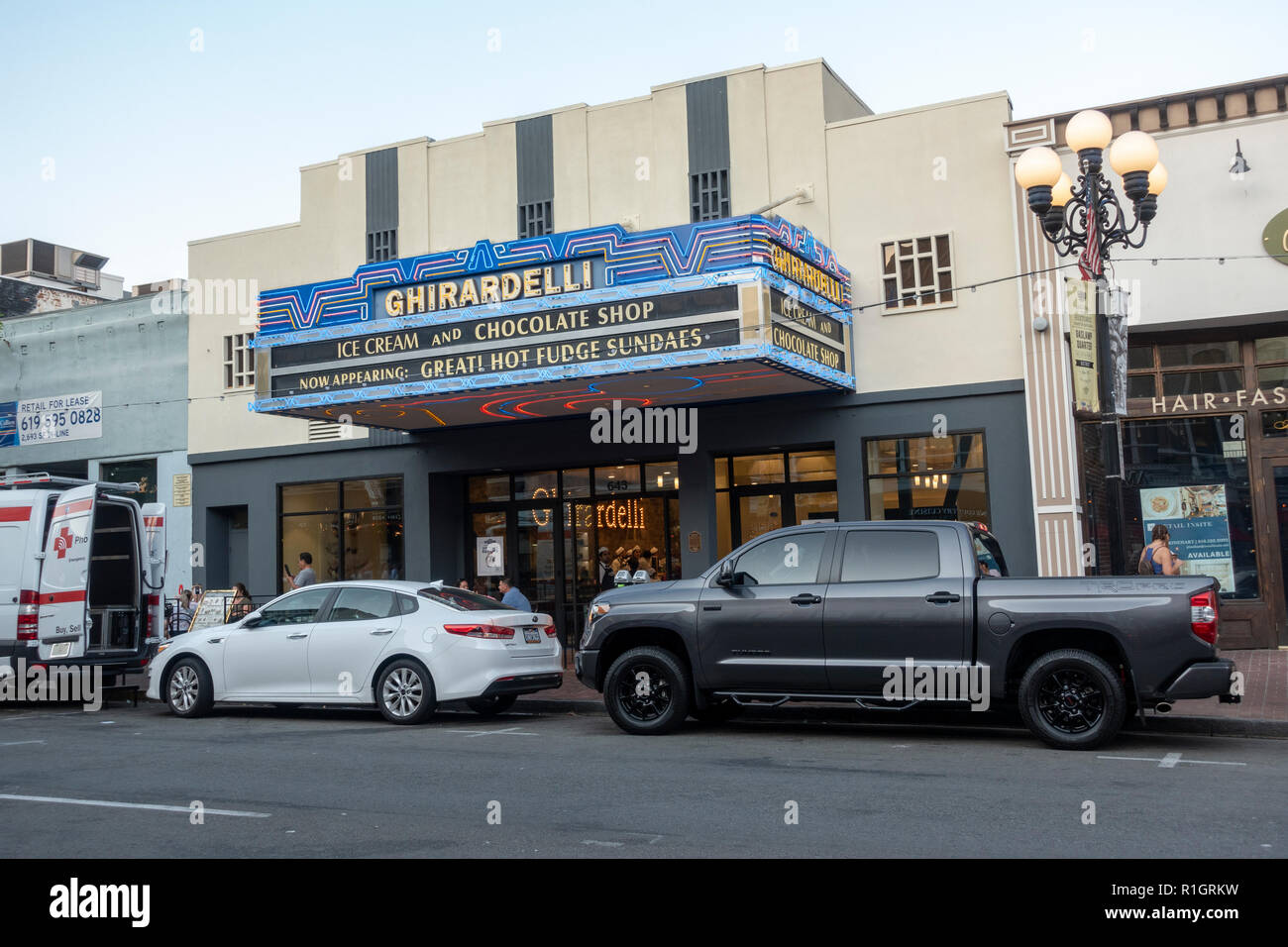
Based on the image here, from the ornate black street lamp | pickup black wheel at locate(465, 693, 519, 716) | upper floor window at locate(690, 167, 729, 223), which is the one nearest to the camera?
the ornate black street lamp

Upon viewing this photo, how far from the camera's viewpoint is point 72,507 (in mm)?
14875

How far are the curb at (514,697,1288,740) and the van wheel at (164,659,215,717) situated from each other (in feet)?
11.6

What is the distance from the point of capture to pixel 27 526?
14625 mm

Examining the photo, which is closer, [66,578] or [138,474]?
[66,578]

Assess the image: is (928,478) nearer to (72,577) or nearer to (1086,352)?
(1086,352)

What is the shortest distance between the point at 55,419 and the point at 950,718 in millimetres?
19239

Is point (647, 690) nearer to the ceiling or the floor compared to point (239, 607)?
nearer to the floor

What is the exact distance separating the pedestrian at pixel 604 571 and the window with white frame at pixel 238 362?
7.48 m

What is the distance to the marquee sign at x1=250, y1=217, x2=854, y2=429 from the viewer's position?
14.9m

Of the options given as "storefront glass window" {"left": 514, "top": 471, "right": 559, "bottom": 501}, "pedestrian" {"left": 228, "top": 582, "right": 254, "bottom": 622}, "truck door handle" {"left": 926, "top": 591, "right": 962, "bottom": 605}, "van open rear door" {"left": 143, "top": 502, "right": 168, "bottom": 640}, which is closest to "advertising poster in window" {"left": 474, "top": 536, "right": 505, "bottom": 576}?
"storefront glass window" {"left": 514, "top": 471, "right": 559, "bottom": 501}

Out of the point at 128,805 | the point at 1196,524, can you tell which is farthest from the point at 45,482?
the point at 1196,524

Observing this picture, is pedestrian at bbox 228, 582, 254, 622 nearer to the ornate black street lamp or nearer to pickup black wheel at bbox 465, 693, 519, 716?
pickup black wheel at bbox 465, 693, 519, 716
